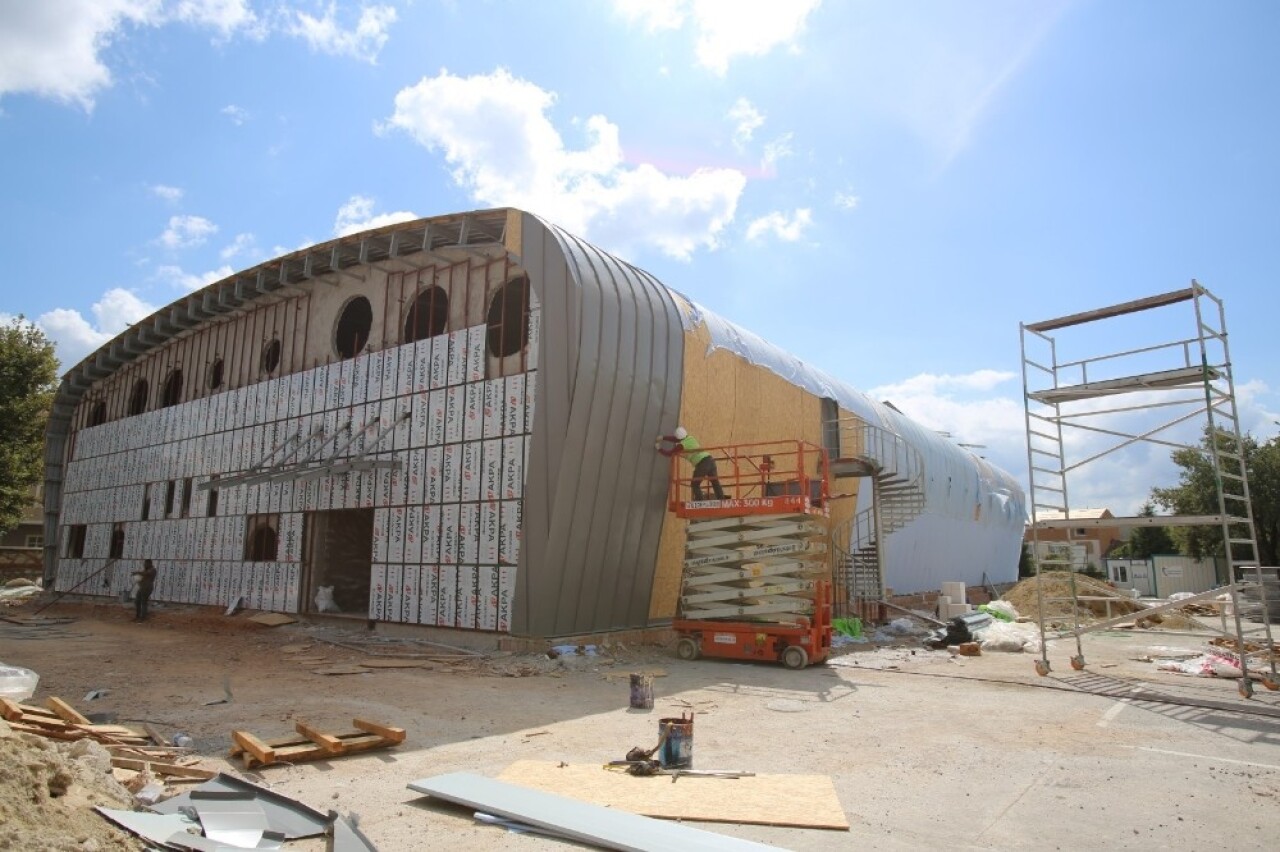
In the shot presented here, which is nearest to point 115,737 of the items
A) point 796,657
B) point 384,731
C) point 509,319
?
point 384,731

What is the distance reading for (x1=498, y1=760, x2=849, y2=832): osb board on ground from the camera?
17.8 feet

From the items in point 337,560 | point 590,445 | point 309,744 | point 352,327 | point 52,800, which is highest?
point 352,327

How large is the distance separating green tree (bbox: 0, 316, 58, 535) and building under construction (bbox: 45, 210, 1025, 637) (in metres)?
8.98

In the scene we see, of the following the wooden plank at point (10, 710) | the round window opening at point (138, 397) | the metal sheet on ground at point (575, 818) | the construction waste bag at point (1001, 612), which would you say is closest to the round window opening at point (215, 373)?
the round window opening at point (138, 397)

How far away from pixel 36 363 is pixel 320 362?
70.7 ft

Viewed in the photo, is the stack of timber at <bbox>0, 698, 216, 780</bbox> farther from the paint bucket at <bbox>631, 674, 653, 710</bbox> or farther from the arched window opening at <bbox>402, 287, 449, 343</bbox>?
the arched window opening at <bbox>402, 287, 449, 343</bbox>

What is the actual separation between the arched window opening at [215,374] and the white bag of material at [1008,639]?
21.2 meters

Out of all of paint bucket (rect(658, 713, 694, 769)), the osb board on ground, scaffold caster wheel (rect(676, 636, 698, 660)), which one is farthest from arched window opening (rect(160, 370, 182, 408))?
paint bucket (rect(658, 713, 694, 769))

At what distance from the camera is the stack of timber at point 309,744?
6508 millimetres

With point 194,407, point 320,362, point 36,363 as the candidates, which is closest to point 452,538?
point 320,362

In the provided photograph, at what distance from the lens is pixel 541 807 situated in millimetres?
5367

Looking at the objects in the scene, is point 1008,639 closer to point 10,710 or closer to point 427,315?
point 427,315

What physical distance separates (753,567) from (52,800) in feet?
35.8

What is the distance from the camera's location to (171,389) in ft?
81.3
